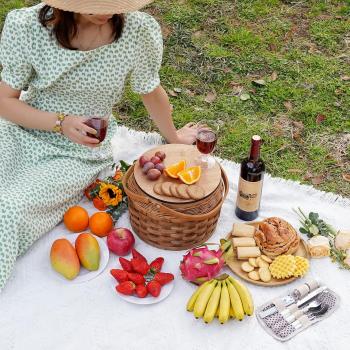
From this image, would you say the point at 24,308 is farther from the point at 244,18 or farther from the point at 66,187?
the point at 244,18

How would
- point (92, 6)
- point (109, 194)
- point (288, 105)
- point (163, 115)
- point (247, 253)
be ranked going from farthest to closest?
1. point (288, 105)
2. point (163, 115)
3. point (109, 194)
4. point (247, 253)
5. point (92, 6)

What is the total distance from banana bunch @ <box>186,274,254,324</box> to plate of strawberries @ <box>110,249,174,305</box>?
0.15 m

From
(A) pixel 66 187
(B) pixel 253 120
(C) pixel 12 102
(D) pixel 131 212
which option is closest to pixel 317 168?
(B) pixel 253 120

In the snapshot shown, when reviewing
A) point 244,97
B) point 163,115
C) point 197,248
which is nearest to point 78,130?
point 163,115

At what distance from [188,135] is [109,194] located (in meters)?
0.66

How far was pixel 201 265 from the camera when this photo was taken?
246 centimetres

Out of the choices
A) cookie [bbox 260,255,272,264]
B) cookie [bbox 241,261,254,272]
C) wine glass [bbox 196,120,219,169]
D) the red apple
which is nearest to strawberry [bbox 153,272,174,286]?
the red apple

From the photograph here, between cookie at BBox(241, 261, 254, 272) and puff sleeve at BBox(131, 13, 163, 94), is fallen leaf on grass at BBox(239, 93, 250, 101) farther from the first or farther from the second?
cookie at BBox(241, 261, 254, 272)

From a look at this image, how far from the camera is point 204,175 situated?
8.63 feet

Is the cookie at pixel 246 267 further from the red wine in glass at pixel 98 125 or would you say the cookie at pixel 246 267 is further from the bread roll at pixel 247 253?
the red wine in glass at pixel 98 125

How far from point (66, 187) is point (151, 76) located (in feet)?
2.38

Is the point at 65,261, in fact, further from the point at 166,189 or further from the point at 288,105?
the point at 288,105

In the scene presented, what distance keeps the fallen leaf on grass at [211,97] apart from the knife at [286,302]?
1.77m

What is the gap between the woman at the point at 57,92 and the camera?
2502mm
